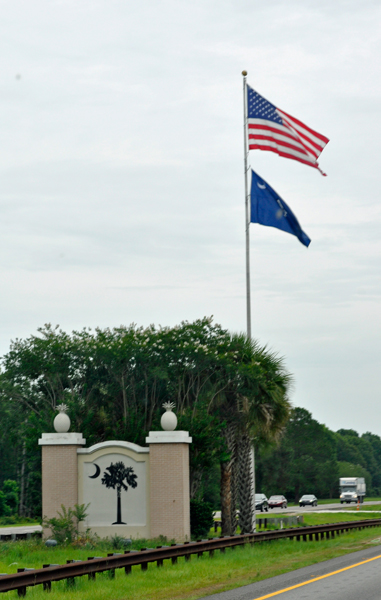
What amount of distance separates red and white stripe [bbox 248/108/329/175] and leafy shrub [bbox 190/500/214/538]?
1327 cm

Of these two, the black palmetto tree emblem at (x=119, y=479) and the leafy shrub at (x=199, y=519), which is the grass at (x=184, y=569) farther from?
the leafy shrub at (x=199, y=519)

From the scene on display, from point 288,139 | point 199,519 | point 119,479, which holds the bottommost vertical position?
point 199,519

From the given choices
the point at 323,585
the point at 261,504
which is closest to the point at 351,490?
the point at 261,504

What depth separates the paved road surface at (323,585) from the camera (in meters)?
12.8

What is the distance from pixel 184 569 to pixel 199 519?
11493 millimetres

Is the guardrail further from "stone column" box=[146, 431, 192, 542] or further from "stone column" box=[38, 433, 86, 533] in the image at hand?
"stone column" box=[38, 433, 86, 533]

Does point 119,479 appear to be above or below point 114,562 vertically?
above

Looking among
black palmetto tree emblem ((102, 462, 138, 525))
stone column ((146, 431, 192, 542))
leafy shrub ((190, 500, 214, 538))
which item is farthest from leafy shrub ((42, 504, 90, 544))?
leafy shrub ((190, 500, 214, 538))

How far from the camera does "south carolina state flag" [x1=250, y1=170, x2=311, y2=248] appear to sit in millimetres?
28766

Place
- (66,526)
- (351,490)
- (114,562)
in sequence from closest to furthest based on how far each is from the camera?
(114,562) → (66,526) → (351,490)

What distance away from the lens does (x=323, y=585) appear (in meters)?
14.1

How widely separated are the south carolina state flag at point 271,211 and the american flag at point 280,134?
1375 millimetres

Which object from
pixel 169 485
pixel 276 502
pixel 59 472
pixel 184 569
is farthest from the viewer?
pixel 276 502

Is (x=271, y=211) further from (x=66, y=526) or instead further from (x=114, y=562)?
(x=114, y=562)
